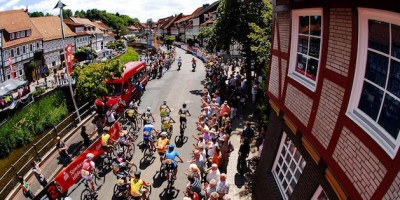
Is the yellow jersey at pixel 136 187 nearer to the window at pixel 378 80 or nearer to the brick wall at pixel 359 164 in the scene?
the brick wall at pixel 359 164

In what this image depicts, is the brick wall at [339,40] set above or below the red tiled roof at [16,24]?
below

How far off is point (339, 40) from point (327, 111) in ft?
4.31

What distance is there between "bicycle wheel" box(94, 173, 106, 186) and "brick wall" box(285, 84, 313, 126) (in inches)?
335

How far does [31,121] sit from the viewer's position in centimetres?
2398

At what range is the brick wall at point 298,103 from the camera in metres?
6.99

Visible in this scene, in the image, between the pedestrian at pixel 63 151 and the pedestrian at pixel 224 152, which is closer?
the pedestrian at pixel 224 152

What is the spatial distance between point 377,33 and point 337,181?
2557 millimetres

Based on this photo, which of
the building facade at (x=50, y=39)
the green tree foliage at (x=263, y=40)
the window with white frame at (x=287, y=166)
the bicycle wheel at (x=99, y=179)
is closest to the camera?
the window with white frame at (x=287, y=166)

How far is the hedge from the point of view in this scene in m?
21.8

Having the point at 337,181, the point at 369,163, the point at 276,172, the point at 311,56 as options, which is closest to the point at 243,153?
the point at 276,172

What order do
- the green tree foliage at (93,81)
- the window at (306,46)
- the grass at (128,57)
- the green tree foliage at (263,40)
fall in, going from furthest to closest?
the grass at (128,57) < the green tree foliage at (263,40) < the green tree foliage at (93,81) < the window at (306,46)

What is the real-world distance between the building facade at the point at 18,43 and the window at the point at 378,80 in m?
44.8

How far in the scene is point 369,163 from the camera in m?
4.54

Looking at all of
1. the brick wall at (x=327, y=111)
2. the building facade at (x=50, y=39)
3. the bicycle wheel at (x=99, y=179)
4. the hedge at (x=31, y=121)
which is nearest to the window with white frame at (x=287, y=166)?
the brick wall at (x=327, y=111)
